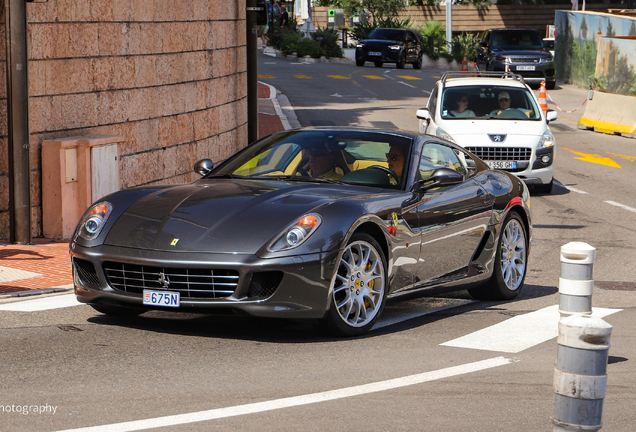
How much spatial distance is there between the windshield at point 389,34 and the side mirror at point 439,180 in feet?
133

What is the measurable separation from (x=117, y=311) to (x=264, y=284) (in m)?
1.38

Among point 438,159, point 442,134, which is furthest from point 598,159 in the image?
point 438,159

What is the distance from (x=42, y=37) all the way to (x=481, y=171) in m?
4.88

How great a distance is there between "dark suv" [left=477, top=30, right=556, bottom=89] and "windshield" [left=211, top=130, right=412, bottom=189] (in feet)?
94.6

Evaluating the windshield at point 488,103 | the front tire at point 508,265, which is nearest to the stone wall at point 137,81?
the windshield at point 488,103

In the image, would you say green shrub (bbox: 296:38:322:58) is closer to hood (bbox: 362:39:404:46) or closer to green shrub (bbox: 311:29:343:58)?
green shrub (bbox: 311:29:343:58)

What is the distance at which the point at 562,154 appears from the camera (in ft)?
72.0

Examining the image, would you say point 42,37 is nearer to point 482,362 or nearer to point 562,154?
point 482,362

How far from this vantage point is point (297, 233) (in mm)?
6582

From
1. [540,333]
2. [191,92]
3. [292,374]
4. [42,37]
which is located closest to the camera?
[292,374]

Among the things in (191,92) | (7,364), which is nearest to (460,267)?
(7,364)

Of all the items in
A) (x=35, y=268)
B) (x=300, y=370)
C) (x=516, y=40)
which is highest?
(x=516, y=40)

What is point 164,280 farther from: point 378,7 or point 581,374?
point 378,7

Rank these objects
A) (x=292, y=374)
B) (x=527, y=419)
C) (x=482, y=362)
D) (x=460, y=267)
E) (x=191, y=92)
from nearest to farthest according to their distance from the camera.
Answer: (x=527, y=419) → (x=292, y=374) → (x=482, y=362) → (x=460, y=267) → (x=191, y=92)
